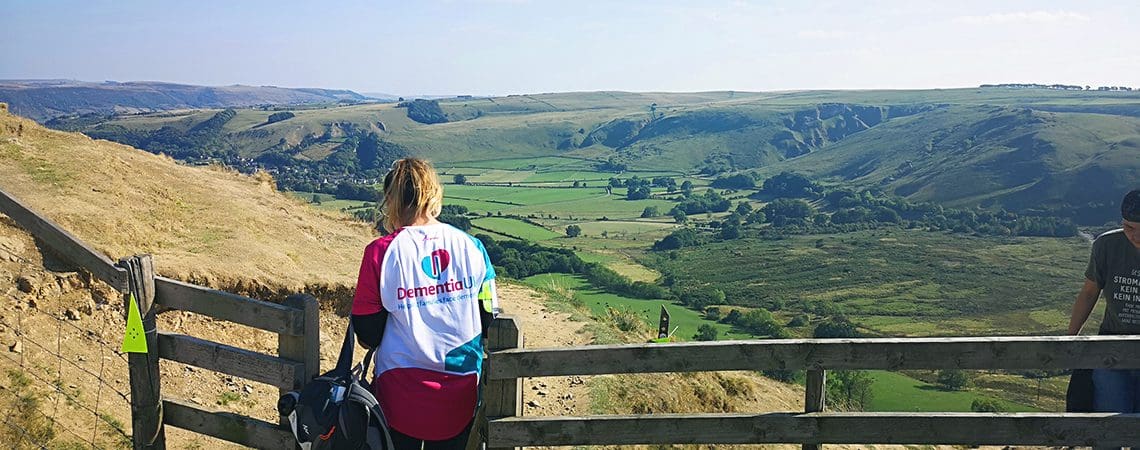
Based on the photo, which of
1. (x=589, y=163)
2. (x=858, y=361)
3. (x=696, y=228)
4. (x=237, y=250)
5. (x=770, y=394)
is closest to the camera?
(x=858, y=361)

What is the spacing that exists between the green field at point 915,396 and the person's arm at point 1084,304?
20591 millimetres

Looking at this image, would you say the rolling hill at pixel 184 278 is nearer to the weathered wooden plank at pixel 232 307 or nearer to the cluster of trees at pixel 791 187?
the weathered wooden plank at pixel 232 307

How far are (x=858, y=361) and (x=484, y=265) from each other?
2.31 m

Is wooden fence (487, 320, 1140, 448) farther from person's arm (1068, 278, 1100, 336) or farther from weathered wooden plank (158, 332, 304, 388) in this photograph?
person's arm (1068, 278, 1100, 336)

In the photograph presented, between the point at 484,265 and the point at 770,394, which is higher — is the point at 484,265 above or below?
above

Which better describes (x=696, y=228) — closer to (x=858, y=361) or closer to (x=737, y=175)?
(x=737, y=175)

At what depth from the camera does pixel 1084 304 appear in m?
5.70

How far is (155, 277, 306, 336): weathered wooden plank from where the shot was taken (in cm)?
433

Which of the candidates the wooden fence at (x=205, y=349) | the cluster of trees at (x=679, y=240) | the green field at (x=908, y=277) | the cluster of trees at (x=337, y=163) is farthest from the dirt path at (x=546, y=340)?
the cluster of trees at (x=337, y=163)

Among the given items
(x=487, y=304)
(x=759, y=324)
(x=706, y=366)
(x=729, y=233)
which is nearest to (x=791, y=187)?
(x=729, y=233)

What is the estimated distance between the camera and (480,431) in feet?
14.4

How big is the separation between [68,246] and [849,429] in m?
5.49

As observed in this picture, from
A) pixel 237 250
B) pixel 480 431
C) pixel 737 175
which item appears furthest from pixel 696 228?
pixel 480 431

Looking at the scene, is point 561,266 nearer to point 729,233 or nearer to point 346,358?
point 729,233
